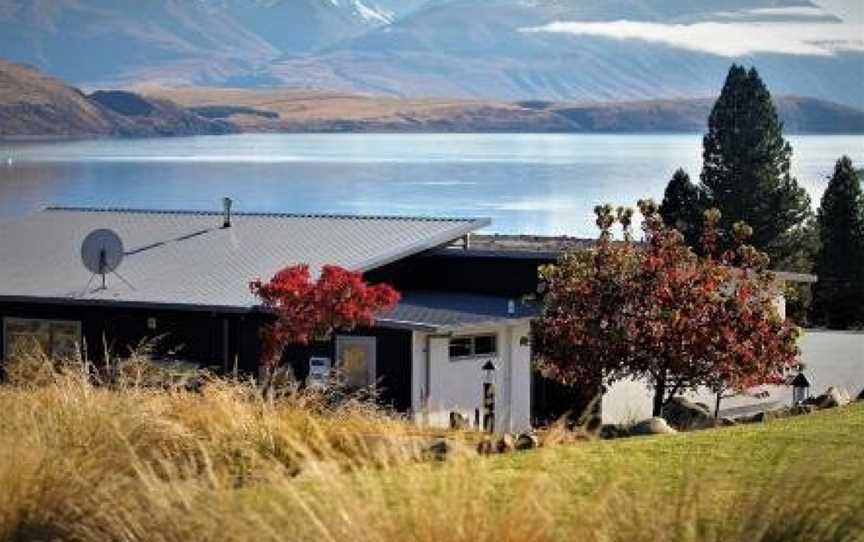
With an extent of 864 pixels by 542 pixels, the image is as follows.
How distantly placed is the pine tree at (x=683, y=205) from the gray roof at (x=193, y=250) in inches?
1179

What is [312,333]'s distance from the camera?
28.0 meters

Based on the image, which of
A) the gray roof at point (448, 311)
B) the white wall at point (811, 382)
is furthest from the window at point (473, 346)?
the white wall at point (811, 382)

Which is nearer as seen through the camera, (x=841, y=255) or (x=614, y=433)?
(x=614, y=433)

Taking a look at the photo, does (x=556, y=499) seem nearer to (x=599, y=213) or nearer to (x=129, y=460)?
(x=129, y=460)

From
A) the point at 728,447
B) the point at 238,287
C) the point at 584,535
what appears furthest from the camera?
the point at 238,287

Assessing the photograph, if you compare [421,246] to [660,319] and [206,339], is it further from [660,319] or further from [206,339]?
[660,319]

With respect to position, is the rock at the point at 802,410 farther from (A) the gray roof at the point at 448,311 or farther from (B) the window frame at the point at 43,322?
(B) the window frame at the point at 43,322

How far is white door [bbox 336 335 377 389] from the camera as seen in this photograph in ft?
97.2

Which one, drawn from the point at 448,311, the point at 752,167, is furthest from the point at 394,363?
the point at 752,167

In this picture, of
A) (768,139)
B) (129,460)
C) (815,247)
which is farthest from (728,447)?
(768,139)

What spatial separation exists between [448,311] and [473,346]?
85 cm

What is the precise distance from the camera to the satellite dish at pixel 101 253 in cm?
3219

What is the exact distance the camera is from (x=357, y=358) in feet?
97.7

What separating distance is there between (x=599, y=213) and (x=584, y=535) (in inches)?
726
